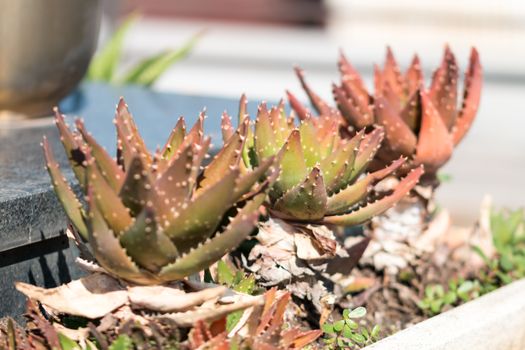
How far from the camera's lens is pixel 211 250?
97.8 inches

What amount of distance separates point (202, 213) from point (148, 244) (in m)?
0.14

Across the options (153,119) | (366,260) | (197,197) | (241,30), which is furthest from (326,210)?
(241,30)

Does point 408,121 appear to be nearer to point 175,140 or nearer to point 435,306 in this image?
point 435,306

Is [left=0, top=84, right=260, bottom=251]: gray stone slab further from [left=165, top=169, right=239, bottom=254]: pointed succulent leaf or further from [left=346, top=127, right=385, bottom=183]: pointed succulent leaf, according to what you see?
[left=346, top=127, right=385, bottom=183]: pointed succulent leaf

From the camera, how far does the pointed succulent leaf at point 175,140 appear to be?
2805mm

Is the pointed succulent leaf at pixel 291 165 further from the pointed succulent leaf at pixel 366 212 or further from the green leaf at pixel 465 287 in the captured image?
the green leaf at pixel 465 287

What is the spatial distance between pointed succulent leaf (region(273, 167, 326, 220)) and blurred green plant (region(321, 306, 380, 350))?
0.28 metres

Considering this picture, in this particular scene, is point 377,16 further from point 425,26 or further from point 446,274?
point 446,274

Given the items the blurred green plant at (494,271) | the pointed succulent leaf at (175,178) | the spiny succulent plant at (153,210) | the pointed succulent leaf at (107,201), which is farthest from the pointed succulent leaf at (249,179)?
the blurred green plant at (494,271)

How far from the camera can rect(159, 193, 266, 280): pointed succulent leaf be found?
245 centimetres

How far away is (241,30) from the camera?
11.1 m

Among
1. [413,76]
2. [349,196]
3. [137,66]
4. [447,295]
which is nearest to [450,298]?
[447,295]

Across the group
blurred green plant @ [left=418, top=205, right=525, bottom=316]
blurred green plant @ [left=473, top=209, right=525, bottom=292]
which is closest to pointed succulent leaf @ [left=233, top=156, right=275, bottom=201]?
blurred green plant @ [left=418, top=205, right=525, bottom=316]

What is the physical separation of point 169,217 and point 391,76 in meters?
1.51
